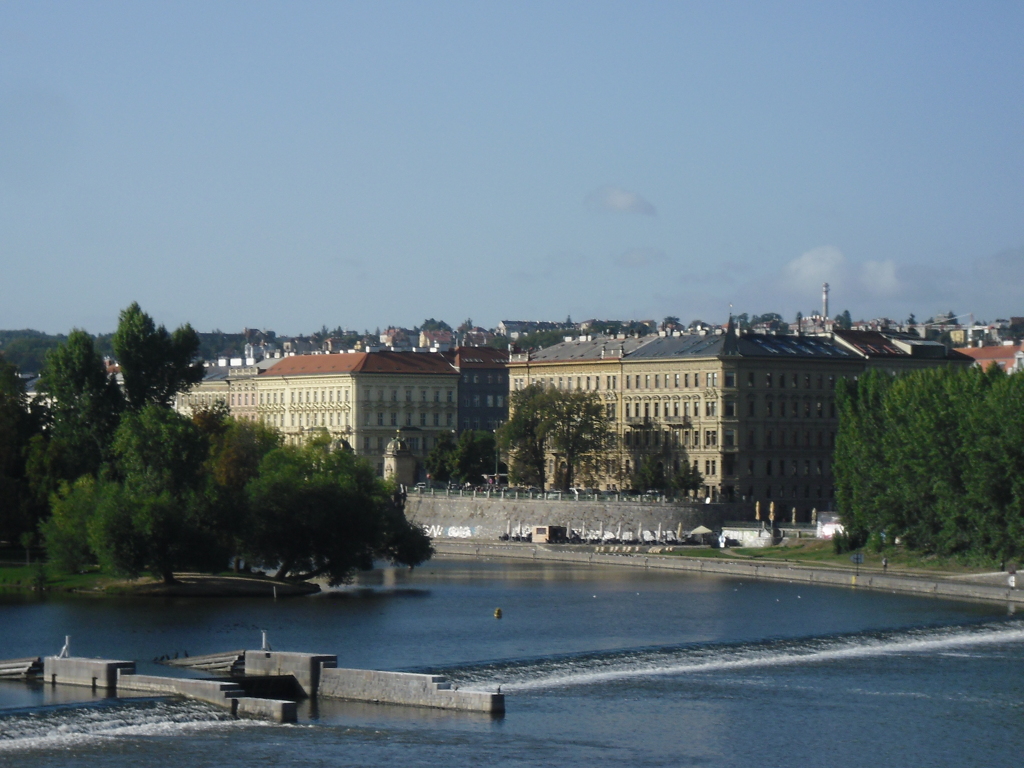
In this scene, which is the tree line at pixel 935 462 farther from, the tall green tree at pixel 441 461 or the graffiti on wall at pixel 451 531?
the tall green tree at pixel 441 461

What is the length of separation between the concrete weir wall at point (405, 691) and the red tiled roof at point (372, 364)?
12228 cm

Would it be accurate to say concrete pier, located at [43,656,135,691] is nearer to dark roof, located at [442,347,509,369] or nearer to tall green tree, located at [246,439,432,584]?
tall green tree, located at [246,439,432,584]

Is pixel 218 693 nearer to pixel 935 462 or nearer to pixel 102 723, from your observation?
pixel 102 723

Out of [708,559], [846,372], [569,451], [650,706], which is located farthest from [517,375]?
[650,706]

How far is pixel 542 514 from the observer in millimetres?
135000

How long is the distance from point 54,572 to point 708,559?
39.8 metres

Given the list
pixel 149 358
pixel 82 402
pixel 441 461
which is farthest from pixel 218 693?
pixel 441 461

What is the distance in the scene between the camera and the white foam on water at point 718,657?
183 feet

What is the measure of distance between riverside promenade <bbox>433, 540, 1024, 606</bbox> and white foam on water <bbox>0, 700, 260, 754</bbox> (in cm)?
4587

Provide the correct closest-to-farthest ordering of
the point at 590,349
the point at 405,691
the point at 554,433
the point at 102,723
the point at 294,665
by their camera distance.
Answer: the point at 102,723 < the point at 405,691 < the point at 294,665 < the point at 554,433 < the point at 590,349

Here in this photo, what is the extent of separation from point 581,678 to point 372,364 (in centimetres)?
11977

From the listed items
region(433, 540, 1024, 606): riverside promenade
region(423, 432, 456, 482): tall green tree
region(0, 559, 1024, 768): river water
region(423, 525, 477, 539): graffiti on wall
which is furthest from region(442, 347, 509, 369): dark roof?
region(0, 559, 1024, 768): river water

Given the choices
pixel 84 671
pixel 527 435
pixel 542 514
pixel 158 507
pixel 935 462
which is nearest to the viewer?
pixel 84 671

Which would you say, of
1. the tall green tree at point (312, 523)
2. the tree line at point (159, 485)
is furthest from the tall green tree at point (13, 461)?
the tall green tree at point (312, 523)
